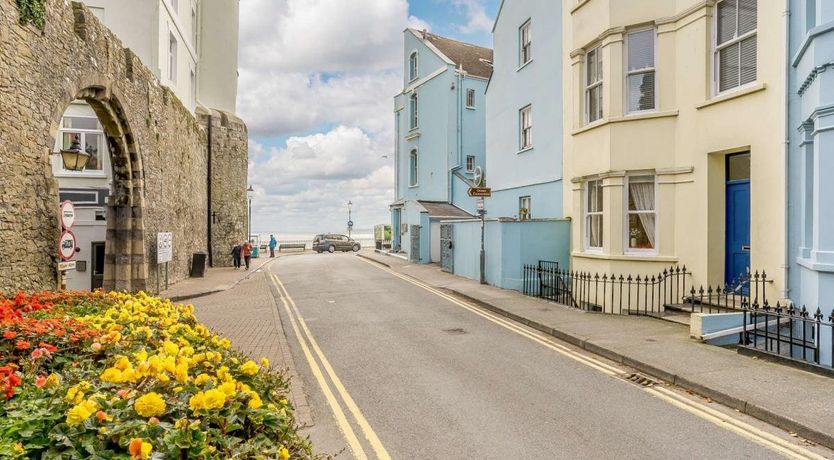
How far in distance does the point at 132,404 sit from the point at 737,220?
39.8 feet

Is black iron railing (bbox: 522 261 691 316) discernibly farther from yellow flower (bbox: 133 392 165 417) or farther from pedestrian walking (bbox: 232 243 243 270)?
pedestrian walking (bbox: 232 243 243 270)

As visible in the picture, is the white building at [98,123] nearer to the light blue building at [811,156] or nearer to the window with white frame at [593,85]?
the window with white frame at [593,85]

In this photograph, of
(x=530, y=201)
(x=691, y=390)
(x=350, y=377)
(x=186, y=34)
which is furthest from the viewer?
(x=186, y=34)

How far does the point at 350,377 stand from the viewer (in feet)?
24.3

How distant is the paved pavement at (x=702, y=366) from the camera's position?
5.54 metres

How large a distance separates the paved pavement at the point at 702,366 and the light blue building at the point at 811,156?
119 centimetres

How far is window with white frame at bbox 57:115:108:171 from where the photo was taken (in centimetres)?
1808

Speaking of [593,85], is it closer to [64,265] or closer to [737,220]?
[737,220]

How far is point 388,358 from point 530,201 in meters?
12.3

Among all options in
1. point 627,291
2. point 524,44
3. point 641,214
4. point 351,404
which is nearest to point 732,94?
point 641,214

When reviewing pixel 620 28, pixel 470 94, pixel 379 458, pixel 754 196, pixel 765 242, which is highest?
pixel 470 94

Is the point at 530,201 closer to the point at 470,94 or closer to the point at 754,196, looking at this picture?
the point at 754,196

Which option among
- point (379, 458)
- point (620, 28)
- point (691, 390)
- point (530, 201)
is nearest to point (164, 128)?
point (530, 201)

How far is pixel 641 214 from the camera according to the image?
40.9 feet
